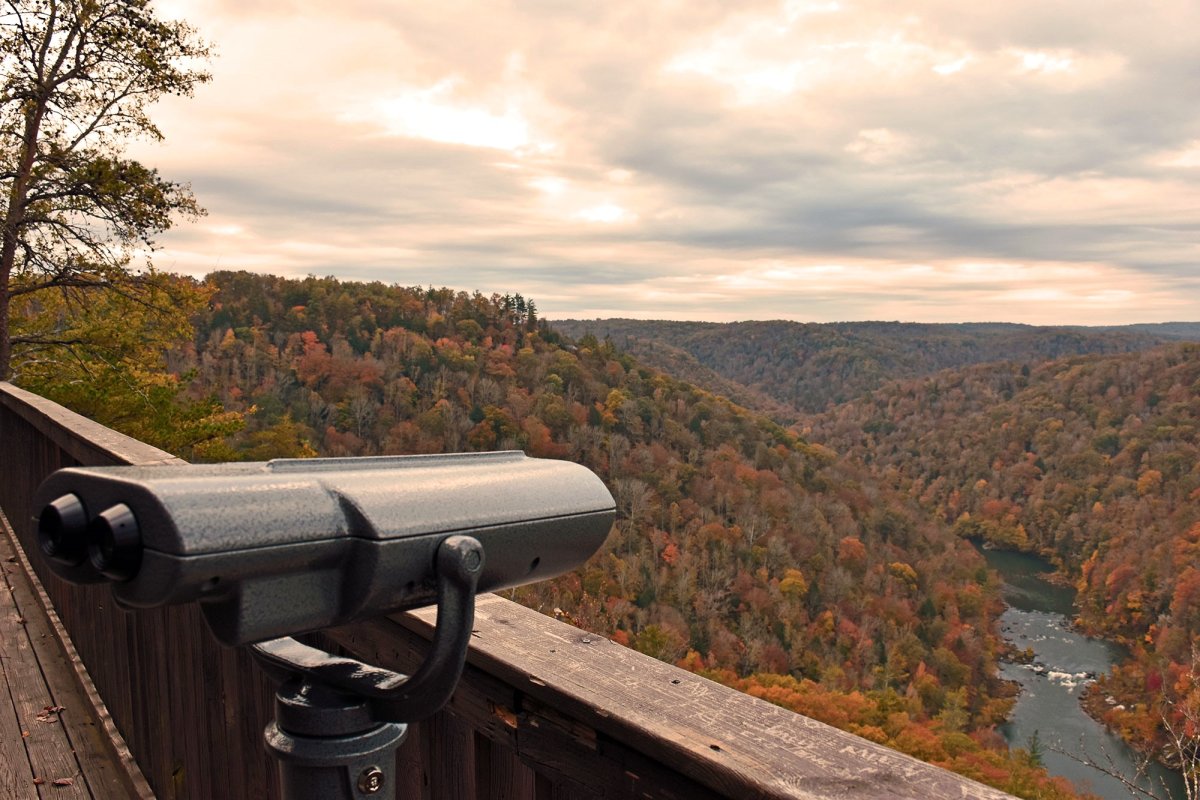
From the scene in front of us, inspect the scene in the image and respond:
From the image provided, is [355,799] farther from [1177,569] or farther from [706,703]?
[1177,569]

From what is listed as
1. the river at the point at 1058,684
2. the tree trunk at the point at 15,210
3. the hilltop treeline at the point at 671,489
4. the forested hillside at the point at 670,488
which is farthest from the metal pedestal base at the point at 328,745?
the river at the point at 1058,684

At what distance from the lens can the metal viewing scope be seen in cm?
59

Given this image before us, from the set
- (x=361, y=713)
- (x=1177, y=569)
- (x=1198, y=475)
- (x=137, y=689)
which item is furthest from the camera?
(x=1198, y=475)

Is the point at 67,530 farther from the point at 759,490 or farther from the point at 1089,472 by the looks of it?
the point at 1089,472

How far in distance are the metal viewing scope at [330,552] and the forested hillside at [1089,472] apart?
51.1 metres

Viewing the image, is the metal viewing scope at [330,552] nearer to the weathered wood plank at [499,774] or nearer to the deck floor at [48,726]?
the weathered wood plank at [499,774]

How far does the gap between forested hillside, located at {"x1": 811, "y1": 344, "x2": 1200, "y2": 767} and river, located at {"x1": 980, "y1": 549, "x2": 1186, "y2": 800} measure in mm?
1582

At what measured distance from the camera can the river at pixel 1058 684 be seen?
147 feet

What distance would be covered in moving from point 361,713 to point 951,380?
135m

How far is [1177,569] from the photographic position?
5809 centimetres

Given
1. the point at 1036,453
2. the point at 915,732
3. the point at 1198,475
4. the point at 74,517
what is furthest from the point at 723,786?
the point at 1036,453

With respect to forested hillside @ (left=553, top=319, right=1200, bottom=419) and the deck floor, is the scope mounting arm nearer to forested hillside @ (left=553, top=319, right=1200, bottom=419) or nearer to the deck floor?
the deck floor

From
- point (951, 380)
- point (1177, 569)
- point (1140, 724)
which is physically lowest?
point (1140, 724)

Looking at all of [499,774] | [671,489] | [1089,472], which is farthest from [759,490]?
[499,774]
